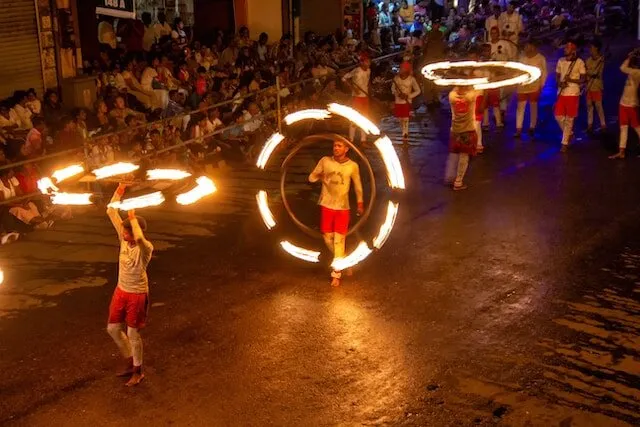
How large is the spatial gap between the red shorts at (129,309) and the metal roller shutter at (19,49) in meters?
8.98

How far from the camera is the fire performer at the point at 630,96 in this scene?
50.4 ft

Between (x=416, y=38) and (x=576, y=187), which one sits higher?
(x=416, y=38)

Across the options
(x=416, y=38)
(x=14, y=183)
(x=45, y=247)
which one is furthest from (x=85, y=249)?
(x=416, y=38)

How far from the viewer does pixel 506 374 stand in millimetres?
8312

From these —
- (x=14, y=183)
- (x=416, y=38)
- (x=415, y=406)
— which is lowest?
(x=415, y=406)

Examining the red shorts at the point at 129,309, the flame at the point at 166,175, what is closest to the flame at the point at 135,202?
the red shorts at the point at 129,309

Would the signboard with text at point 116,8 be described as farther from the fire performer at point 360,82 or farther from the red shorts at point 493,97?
the red shorts at point 493,97

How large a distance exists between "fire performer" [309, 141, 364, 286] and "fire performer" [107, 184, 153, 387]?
122 inches

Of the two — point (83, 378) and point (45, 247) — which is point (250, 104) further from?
point (83, 378)

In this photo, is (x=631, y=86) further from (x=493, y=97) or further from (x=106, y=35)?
(x=106, y=35)

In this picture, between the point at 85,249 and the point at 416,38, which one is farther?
the point at 416,38

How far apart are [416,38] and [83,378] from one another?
18.4 metres

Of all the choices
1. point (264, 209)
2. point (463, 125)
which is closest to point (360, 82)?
point (463, 125)

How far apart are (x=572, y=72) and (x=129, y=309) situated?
11.1 meters
